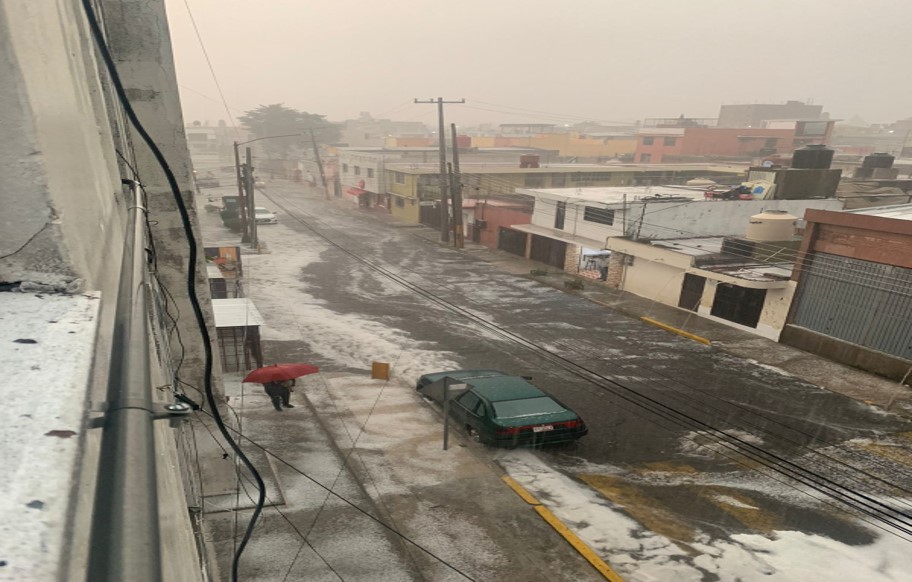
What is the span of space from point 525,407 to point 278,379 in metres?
5.28

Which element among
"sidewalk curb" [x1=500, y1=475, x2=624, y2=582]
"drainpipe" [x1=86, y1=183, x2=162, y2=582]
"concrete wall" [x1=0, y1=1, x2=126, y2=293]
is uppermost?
"concrete wall" [x1=0, y1=1, x2=126, y2=293]

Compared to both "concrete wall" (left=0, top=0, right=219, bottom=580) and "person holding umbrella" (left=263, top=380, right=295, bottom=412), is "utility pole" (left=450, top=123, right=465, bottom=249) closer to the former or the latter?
"person holding umbrella" (left=263, top=380, right=295, bottom=412)

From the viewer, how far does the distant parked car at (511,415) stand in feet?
34.1

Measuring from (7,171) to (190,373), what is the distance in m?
8.24

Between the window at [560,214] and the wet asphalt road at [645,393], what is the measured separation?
17.6 ft

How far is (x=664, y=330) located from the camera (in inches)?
763

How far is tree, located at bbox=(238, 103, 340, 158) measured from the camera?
105625 millimetres

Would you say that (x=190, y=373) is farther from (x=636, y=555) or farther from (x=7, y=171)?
(x=7, y=171)

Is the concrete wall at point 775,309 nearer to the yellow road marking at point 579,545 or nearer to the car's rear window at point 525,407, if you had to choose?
the car's rear window at point 525,407

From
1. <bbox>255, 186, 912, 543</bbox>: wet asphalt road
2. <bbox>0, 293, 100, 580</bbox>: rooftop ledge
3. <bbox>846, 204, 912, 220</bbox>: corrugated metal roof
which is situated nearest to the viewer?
<bbox>0, 293, 100, 580</bbox>: rooftop ledge

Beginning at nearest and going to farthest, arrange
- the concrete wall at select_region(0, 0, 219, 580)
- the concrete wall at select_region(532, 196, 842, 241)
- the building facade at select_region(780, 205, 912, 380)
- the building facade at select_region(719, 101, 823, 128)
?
the concrete wall at select_region(0, 0, 219, 580)
the building facade at select_region(780, 205, 912, 380)
the concrete wall at select_region(532, 196, 842, 241)
the building facade at select_region(719, 101, 823, 128)

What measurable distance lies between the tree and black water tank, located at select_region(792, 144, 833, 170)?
93327 mm

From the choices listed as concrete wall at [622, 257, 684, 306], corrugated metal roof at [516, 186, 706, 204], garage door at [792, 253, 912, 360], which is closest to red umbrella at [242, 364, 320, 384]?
concrete wall at [622, 257, 684, 306]

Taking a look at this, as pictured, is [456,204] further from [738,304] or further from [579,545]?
[579,545]
